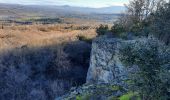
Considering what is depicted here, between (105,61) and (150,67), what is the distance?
11.5 m

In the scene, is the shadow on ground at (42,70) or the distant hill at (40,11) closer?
the shadow on ground at (42,70)

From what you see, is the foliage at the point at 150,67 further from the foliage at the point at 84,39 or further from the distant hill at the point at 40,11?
the distant hill at the point at 40,11

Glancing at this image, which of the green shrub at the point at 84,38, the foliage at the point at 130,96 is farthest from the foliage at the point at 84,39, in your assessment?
the foliage at the point at 130,96

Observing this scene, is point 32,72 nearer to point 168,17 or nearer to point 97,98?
point 168,17

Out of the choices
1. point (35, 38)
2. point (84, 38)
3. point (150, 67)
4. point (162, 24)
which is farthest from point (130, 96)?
point (35, 38)

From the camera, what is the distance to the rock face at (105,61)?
1941cm

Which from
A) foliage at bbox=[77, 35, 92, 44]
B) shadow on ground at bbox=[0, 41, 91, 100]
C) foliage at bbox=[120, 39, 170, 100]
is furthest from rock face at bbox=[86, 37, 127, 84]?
foliage at bbox=[77, 35, 92, 44]

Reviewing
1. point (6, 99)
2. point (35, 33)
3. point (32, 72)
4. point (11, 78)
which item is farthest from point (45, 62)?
point (35, 33)

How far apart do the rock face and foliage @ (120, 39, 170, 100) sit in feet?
30.4

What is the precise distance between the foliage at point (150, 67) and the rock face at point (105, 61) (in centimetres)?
928

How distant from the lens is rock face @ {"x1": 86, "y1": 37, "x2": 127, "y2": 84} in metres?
19.4

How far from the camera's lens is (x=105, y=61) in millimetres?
20469

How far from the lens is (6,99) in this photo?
78.9 ft

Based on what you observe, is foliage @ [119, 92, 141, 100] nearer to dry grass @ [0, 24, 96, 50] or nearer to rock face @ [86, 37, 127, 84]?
rock face @ [86, 37, 127, 84]
